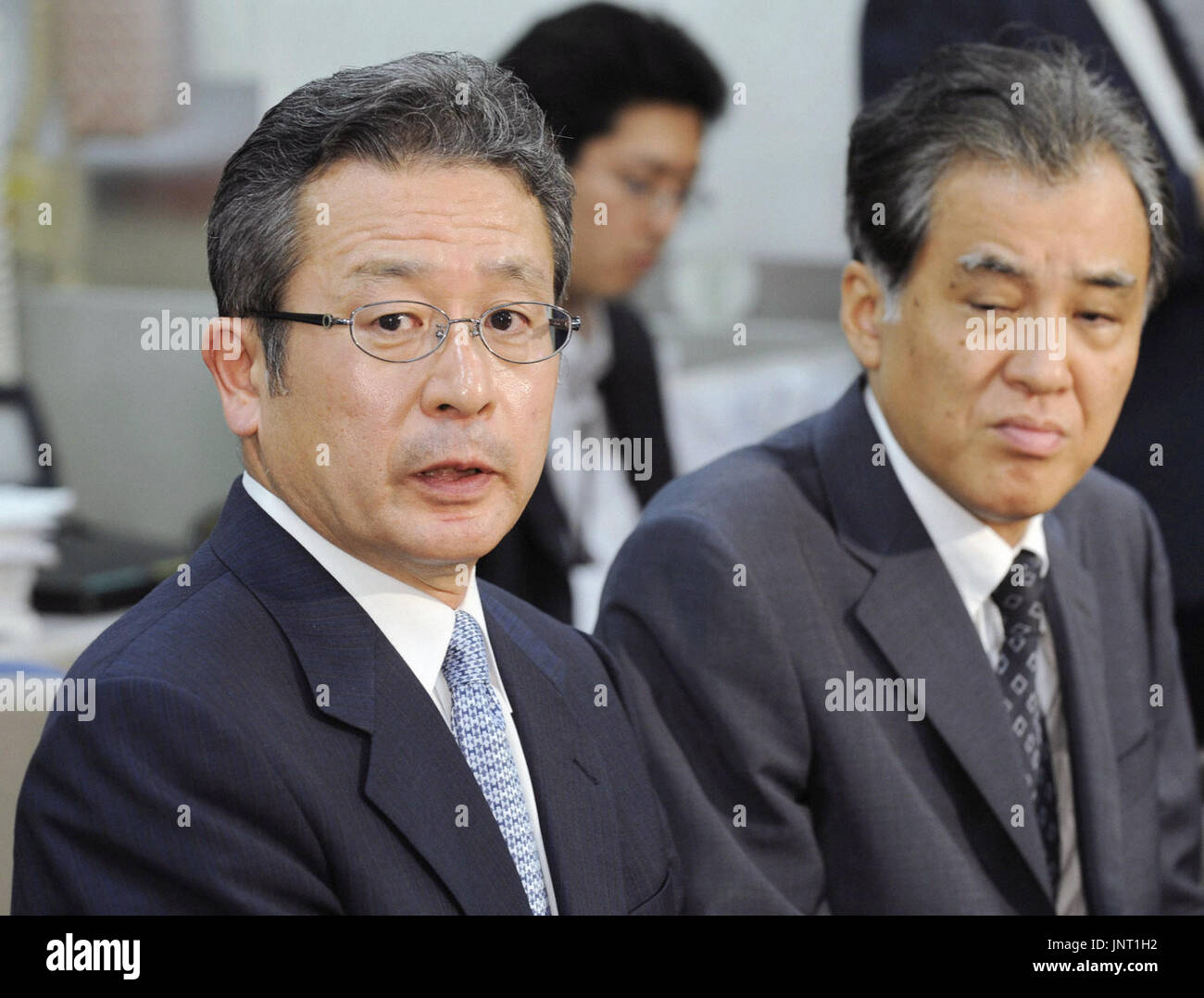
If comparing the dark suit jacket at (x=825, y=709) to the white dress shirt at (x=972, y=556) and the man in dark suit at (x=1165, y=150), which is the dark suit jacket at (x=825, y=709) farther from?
the man in dark suit at (x=1165, y=150)

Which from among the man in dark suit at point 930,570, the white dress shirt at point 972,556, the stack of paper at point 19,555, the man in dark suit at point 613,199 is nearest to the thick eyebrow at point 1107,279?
the man in dark suit at point 930,570

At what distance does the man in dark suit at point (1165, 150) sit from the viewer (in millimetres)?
1890

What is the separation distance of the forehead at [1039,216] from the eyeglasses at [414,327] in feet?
1.70

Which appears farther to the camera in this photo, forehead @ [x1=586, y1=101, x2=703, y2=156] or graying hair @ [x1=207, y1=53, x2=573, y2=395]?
forehead @ [x1=586, y1=101, x2=703, y2=156]

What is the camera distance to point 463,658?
3.46 ft

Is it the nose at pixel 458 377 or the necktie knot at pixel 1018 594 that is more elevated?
the nose at pixel 458 377

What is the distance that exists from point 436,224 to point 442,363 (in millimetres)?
99

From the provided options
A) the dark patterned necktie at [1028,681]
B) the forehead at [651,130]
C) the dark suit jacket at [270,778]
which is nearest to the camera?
the dark suit jacket at [270,778]

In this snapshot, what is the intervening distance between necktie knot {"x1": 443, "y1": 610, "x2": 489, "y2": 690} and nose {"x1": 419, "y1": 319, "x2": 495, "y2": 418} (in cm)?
17

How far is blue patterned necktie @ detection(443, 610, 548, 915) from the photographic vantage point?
1.03 m

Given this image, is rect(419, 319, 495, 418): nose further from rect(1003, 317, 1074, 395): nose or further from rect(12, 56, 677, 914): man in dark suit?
rect(1003, 317, 1074, 395): nose

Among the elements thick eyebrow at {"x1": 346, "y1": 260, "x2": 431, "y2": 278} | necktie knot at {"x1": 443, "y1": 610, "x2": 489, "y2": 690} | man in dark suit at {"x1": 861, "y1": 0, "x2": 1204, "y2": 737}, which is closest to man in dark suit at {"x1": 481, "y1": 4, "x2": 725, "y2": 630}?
man in dark suit at {"x1": 861, "y1": 0, "x2": 1204, "y2": 737}

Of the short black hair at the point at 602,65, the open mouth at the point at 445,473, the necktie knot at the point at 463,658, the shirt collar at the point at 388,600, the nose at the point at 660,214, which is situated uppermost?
the short black hair at the point at 602,65
